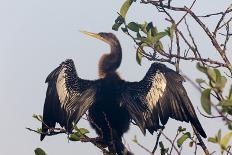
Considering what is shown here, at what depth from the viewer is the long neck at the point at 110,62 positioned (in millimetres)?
6324

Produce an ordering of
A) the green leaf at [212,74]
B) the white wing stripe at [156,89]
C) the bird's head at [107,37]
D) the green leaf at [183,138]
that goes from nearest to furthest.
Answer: the green leaf at [212,74] → the green leaf at [183,138] → the white wing stripe at [156,89] → the bird's head at [107,37]

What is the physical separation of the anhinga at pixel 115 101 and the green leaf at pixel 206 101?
8.72ft

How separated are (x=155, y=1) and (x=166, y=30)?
25 cm

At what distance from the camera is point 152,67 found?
5.58 m

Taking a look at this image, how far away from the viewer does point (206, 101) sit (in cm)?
196

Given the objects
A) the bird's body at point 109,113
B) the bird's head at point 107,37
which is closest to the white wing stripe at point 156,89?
the bird's body at point 109,113

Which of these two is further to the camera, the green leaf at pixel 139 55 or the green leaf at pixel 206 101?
the green leaf at pixel 139 55

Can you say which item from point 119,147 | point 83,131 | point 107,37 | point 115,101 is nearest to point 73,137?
point 83,131

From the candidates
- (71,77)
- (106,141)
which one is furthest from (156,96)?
(71,77)

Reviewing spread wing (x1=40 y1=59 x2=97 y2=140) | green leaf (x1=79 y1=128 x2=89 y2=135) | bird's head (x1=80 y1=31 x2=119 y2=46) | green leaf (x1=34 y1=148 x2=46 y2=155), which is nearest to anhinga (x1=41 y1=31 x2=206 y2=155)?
spread wing (x1=40 y1=59 x2=97 y2=140)

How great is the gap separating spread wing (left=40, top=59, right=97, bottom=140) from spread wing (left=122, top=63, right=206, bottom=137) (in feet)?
1.51

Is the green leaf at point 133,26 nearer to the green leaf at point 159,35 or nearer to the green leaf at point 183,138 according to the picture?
the green leaf at point 159,35

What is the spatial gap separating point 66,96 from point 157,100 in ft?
3.72

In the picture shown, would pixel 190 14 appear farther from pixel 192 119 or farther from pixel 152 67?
pixel 152 67
